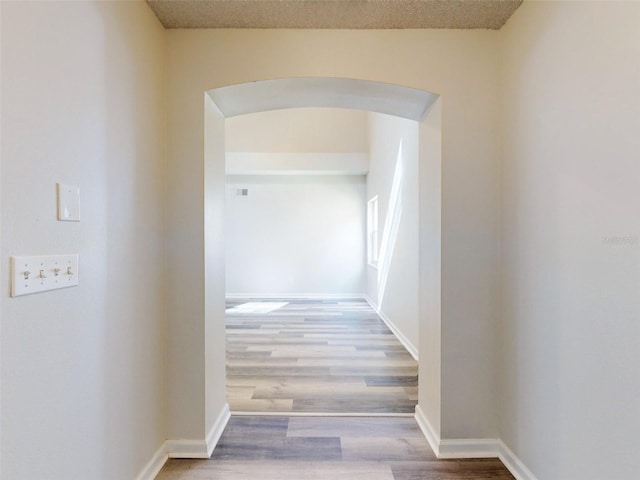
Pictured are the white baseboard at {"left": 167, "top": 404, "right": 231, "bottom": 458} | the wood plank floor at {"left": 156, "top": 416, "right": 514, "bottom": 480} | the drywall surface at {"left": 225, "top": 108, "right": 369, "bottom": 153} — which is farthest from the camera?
the drywall surface at {"left": 225, "top": 108, "right": 369, "bottom": 153}

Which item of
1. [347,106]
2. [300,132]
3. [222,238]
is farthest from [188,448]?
[300,132]

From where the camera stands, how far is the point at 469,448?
1.86 meters

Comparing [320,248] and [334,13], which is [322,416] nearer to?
[334,13]

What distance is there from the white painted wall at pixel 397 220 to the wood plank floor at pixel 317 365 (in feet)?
1.15

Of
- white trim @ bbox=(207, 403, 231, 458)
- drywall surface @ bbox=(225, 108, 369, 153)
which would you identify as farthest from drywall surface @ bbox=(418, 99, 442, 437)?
drywall surface @ bbox=(225, 108, 369, 153)

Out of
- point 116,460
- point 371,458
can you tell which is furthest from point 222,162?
point 371,458

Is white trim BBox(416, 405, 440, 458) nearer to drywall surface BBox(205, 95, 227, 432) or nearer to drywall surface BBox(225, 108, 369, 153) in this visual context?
drywall surface BBox(205, 95, 227, 432)

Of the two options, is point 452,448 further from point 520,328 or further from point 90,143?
point 90,143

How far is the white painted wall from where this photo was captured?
3.48m

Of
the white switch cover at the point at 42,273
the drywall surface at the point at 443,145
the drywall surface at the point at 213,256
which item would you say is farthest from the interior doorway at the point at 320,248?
the white switch cover at the point at 42,273

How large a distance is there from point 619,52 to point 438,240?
1.06m

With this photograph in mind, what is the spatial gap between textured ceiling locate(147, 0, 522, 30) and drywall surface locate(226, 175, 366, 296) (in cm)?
519

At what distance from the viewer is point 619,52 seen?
3.76 ft

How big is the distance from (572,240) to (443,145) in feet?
2.68
